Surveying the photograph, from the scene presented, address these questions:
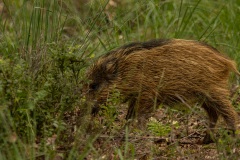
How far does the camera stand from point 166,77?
17.5 ft

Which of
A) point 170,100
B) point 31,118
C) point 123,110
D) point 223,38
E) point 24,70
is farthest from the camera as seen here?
point 223,38

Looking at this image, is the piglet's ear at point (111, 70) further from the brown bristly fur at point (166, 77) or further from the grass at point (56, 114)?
the grass at point (56, 114)

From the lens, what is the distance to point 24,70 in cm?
504

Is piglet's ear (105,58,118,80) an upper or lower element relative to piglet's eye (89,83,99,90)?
upper

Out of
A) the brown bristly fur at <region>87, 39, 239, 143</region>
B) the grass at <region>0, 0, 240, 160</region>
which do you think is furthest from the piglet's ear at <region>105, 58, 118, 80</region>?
the grass at <region>0, 0, 240, 160</region>

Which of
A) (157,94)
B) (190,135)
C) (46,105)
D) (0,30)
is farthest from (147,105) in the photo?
(0,30)

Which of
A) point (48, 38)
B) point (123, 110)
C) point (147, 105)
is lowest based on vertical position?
point (123, 110)

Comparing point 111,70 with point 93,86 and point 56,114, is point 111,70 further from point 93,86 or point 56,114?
point 56,114

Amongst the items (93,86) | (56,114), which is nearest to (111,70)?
(93,86)

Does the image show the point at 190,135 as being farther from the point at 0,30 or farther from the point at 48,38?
the point at 0,30

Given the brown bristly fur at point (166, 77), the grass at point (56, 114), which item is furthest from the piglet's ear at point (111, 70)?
the grass at point (56, 114)

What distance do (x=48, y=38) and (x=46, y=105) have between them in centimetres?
91

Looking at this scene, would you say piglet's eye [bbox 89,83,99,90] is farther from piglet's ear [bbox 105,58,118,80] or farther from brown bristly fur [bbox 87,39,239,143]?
piglet's ear [bbox 105,58,118,80]

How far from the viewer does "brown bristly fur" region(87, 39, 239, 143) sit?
17.5ft
